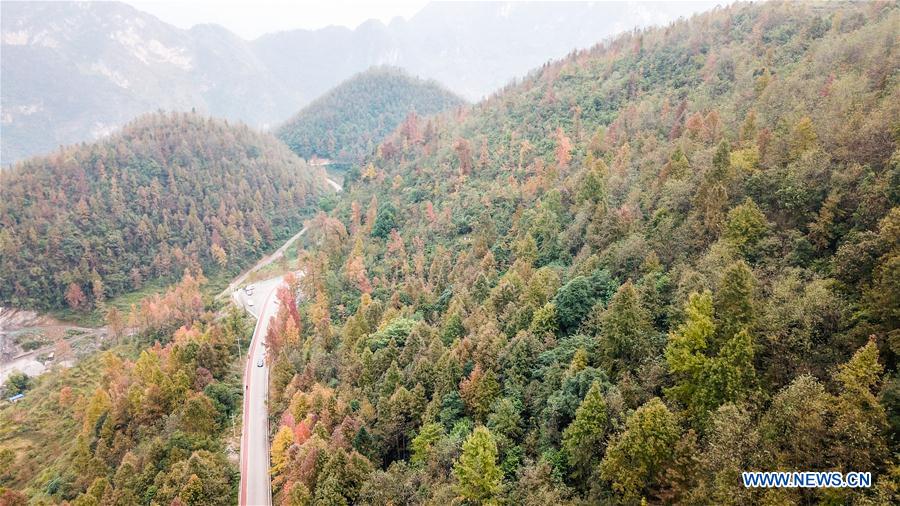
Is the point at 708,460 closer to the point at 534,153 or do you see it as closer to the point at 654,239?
the point at 654,239

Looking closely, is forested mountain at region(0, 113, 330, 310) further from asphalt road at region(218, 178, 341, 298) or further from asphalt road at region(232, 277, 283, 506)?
asphalt road at region(232, 277, 283, 506)

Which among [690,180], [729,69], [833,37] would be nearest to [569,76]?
[729,69]

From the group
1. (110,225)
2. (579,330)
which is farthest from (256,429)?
(110,225)

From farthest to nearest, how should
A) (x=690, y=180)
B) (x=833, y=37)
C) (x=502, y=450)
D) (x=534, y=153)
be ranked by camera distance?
(x=534, y=153), (x=833, y=37), (x=690, y=180), (x=502, y=450)

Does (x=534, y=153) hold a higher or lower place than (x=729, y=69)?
lower

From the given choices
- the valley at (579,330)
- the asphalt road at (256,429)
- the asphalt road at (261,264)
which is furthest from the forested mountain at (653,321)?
the asphalt road at (261,264)

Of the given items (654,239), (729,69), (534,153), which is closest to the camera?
(654,239)

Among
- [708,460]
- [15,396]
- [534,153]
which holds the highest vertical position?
[534,153]
